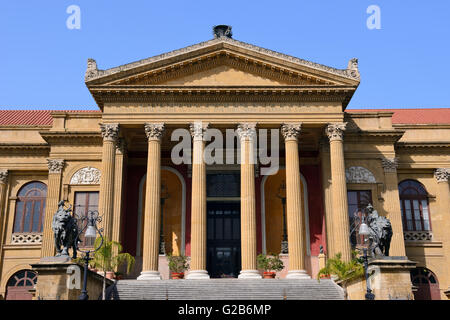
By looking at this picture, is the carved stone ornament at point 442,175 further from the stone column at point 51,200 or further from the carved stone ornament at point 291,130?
the stone column at point 51,200

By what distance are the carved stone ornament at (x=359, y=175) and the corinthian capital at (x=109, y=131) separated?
14.2 m

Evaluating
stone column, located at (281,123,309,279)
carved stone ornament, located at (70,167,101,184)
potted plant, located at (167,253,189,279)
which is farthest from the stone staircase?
carved stone ornament, located at (70,167,101,184)

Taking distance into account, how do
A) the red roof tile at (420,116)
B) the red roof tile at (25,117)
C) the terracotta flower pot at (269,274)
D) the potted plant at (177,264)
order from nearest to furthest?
the terracotta flower pot at (269,274), the potted plant at (177,264), the red roof tile at (25,117), the red roof tile at (420,116)

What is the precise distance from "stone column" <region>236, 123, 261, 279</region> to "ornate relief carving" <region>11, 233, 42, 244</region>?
13.9 metres

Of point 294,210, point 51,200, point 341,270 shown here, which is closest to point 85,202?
point 51,200

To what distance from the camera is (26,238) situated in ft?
109

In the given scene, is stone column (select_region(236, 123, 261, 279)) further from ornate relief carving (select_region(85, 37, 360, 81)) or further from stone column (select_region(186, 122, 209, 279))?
ornate relief carving (select_region(85, 37, 360, 81))

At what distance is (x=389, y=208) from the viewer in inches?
1242

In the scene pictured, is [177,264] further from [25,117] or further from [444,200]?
[25,117]

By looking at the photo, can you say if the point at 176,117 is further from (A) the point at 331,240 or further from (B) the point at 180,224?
(A) the point at 331,240

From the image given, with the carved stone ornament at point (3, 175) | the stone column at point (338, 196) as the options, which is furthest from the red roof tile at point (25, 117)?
the stone column at point (338, 196)

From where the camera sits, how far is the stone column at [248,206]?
89.0 feet

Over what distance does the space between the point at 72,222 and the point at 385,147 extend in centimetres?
2080

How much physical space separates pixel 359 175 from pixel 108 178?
15.3 meters
